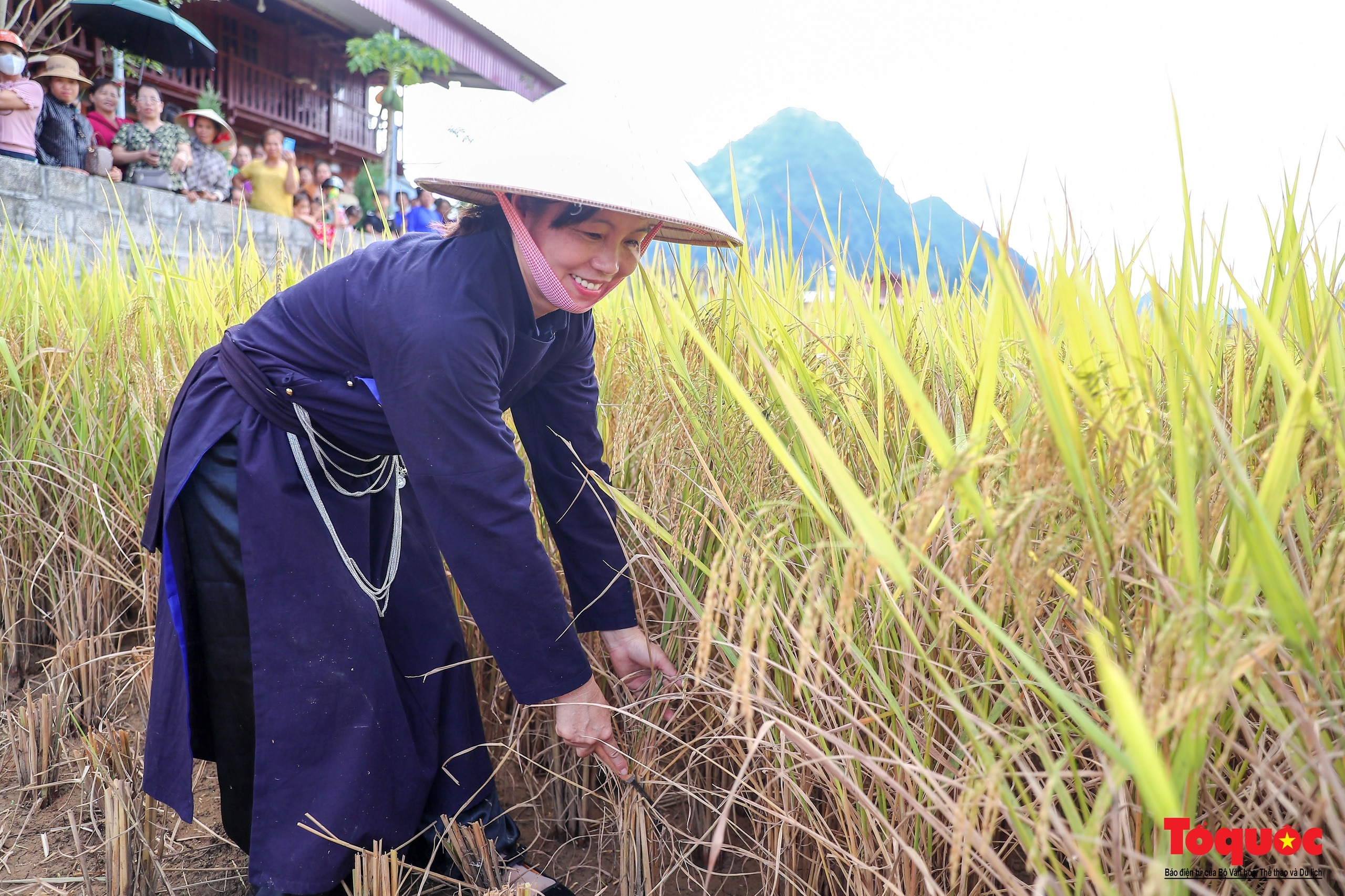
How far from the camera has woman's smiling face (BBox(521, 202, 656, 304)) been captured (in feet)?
4.05

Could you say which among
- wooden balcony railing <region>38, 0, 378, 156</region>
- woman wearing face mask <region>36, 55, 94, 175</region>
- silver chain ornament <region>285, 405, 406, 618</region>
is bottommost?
silver chain ornament <region>285, 405, 406, 618</region>

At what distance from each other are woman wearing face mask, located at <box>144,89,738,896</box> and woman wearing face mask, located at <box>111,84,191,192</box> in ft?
19.6

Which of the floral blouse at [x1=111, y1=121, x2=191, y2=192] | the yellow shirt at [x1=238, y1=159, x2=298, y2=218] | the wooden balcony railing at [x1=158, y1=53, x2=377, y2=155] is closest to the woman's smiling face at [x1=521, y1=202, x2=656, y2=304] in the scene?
the yellow shirt at [x1=238, y1=159, x2=298, y2=218]

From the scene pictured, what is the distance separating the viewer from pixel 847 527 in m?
1.07

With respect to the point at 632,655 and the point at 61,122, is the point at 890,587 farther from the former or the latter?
the point at 61,122

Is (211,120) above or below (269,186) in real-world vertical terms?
above

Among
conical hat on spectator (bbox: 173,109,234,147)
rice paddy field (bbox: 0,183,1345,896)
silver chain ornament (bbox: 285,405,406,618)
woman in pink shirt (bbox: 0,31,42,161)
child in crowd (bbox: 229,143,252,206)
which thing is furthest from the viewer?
child in crowd (bbox: 229,143,252,206)

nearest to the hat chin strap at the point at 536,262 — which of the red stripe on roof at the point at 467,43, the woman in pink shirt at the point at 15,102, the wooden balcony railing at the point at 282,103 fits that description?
the woman in pink shirt at the point at 15,102

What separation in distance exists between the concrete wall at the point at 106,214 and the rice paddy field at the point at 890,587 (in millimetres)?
2441

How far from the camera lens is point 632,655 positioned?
145cm

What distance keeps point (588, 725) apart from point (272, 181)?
21.3 ft

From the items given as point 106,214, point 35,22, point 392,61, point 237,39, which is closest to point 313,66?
point 237,39

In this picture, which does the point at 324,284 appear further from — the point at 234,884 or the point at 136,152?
the point at 136,152

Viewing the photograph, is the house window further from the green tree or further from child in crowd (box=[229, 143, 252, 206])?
child in crowd (box=[229, 143, 252, 206])
